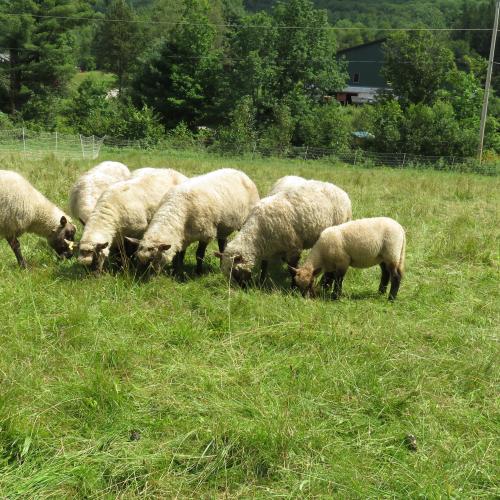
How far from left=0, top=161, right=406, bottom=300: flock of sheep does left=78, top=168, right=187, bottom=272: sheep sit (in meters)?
0.01

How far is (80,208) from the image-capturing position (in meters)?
9.04

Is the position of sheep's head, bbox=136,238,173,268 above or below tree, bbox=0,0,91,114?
below

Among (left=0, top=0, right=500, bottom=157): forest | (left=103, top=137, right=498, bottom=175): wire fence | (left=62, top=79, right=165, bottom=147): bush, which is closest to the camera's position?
(left=103, top=137, right=498, bottom=175): wire fence

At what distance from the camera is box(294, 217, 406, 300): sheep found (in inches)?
275

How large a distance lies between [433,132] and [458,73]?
309 inches

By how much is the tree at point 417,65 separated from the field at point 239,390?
1498 inches

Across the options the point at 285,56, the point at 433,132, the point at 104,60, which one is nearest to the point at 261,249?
the point at 433,132

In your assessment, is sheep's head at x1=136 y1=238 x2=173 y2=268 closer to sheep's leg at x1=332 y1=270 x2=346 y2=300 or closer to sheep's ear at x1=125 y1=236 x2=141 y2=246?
sheep's ear at x1=125 y1=236 x2=141 y2=246

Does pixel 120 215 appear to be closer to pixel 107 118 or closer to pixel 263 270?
pixel 263 270

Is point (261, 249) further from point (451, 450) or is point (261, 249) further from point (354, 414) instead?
point (451, 450)

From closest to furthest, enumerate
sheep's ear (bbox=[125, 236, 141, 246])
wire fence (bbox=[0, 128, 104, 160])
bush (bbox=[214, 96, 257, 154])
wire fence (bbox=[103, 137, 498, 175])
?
sheep's ear (bbox=[125, 236, 141, 246]) < wire fence (bbox=[0, 128, 104, 160]) < wire fence (bbox=[103, 137, 498, 175]) < bush (bbox=[214, 96, 257, 154])

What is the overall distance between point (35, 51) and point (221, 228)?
132 feet

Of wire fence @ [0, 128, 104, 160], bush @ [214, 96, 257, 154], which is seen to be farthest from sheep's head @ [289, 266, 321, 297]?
bush @ [214, 96, 257, 154]

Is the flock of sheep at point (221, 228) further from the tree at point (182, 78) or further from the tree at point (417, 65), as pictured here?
the tree at point (417, 65)
